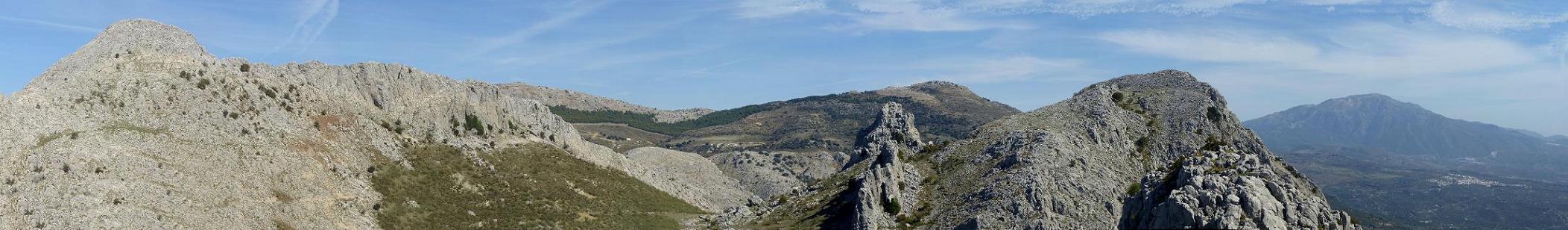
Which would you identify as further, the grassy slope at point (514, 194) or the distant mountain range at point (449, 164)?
the grassy slope at point (514, 194)

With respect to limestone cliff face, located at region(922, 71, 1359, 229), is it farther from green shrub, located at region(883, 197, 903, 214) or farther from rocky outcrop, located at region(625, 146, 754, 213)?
rocky outcrop, located at region(625, 146, 754, 213)

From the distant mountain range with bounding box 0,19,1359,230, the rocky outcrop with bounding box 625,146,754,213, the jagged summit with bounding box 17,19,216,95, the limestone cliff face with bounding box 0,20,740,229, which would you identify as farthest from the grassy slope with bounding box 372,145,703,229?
the jagged summit with bounding box 17,19,216,95

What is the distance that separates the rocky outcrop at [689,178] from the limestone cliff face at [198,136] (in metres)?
26.1

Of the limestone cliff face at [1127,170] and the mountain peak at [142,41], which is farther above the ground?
the mountain peak at [142,41]

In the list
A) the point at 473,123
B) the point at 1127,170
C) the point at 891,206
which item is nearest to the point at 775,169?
the point at 473,123

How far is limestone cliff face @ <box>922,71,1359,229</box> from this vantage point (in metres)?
35.3

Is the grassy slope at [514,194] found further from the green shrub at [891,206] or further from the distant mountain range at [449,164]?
the green shrub at [891,206]

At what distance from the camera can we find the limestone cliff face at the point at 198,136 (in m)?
51.4

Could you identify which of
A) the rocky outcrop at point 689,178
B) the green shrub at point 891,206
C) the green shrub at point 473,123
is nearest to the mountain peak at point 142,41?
the green shrub at point 473,123

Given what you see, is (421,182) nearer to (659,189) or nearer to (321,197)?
(321,197)

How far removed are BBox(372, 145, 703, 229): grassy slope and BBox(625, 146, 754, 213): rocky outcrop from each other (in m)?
9.41

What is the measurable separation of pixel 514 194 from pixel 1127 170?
4955 cm

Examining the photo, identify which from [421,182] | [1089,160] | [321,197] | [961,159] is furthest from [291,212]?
[1089,160]

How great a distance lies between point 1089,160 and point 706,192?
72.4 meters
